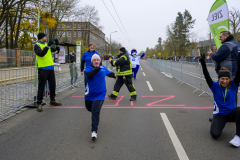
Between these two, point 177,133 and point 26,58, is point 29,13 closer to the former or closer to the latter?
point 26,58

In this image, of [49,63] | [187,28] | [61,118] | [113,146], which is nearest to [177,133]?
[113,146]

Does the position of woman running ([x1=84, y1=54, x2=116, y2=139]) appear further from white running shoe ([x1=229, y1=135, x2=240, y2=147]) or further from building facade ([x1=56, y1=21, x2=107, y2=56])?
building facade ([x1=56, y1=21, x2=107, y2=56])

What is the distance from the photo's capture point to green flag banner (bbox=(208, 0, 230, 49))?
5634 millimetres

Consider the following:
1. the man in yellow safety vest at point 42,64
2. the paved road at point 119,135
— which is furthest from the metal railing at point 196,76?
the man in yellow safety vest at point 42,64

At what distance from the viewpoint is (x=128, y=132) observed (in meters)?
4.17

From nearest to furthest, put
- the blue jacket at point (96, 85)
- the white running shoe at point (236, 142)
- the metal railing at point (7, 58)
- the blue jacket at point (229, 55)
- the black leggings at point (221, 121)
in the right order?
the white running shoe at point (236, 142) < the black leggings at point (221, 121) < the blue jacket at point (96, 85) < the blue jacket at point (229, 55) < the metal railing at point (7, 58)

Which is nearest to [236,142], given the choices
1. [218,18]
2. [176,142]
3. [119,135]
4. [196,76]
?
[176,142]

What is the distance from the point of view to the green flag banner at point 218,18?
563 cm

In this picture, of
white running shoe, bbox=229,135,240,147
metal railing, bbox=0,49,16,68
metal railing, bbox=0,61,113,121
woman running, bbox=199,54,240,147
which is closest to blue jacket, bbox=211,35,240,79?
woman running, bbox=199,54,240,147

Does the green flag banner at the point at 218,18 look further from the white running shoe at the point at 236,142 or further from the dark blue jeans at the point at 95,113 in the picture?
the dark blue jeans at the point at 95,113

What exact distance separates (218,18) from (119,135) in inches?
178

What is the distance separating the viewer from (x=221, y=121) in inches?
154

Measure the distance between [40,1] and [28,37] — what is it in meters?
20.7

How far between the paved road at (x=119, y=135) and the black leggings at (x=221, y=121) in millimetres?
157
